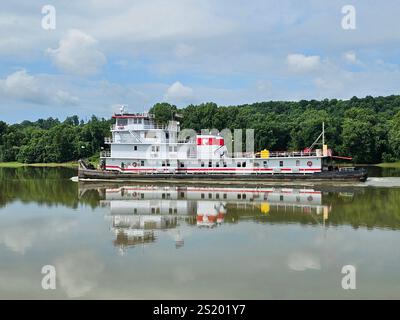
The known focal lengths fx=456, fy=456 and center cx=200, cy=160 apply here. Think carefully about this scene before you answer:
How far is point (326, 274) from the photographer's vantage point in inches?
553

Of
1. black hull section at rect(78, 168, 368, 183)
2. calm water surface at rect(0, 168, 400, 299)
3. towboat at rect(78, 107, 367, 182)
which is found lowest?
calm water surface at rect(0, 168, 400, 299)

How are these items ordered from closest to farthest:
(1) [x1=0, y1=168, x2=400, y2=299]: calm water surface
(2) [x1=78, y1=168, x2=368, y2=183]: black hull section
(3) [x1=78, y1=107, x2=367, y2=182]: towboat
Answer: (1) [x1=0, y1=168, x2=400, y2=299]: calm water surface
(2) [x1=78, y1=168, x2=368, y2=183]: black hull section
(3) [x1=78, y1=107, x2=367, y2=182]: towboat

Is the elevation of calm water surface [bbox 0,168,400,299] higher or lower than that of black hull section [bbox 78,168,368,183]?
lower

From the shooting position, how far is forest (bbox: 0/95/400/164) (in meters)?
68.6

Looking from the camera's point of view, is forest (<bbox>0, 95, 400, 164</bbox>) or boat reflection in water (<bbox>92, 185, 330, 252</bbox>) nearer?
boat reflection in water (<bbox>92, 185, 330, 252</bbox>)

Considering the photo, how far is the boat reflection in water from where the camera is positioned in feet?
71.6

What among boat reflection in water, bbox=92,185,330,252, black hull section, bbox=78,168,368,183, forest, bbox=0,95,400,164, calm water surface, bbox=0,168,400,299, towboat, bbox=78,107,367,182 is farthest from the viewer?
forest, bbox=0,95,400,164

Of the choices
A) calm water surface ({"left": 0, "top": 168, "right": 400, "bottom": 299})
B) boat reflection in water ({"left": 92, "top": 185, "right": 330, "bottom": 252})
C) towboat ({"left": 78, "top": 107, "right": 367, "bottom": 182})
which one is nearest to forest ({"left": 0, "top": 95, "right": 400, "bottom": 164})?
towboat ({"left": 78, "top": 107, "right": 367, "bottom": 182})

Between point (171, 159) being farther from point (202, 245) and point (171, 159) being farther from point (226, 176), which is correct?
A: point (202, 245)

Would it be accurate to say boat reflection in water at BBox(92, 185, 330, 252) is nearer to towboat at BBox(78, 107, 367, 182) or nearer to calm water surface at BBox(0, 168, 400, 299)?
calm water surface at BBox(0, 168, 400, 299)

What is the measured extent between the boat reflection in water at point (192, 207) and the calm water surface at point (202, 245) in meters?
0.07

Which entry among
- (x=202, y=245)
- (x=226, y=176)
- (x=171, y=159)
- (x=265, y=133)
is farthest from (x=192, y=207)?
(x=265, y=133)

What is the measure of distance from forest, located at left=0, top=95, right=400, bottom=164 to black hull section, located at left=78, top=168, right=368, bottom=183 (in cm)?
3004
